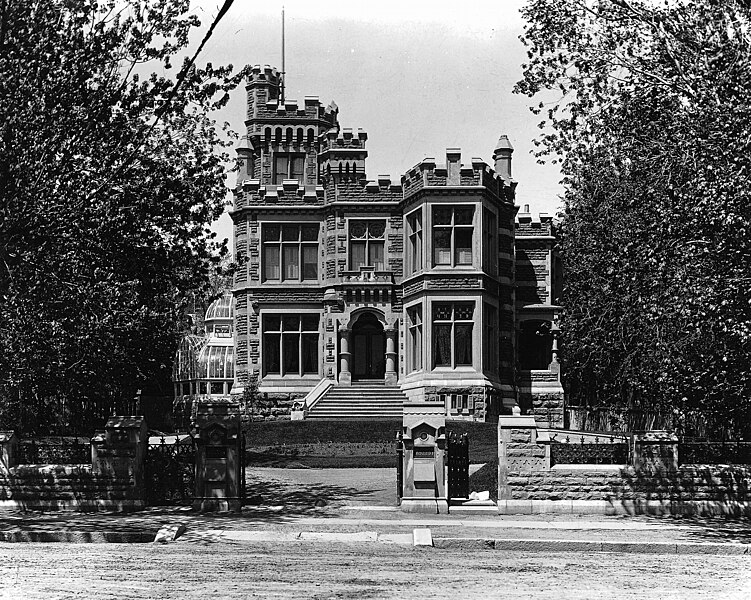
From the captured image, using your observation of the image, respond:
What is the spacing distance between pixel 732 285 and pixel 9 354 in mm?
15415

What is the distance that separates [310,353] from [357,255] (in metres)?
4.20

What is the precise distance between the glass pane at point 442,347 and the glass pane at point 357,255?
4425 mm

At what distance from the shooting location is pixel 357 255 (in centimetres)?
4159

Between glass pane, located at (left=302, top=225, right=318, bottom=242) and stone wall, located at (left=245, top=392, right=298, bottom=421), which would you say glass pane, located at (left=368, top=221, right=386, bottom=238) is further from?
stone wall, located at (left=245, top=392, right=298, bottom=421)

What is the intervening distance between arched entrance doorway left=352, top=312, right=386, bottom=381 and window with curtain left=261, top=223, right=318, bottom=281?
9.29ft

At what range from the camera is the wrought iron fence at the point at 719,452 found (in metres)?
18.2

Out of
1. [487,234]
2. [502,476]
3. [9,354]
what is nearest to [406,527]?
[502,476]

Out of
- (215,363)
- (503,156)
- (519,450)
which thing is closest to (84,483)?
(519,450)

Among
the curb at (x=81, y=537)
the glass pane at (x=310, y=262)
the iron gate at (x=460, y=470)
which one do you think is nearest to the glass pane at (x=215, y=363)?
the glass pane at (x=310, y=262)

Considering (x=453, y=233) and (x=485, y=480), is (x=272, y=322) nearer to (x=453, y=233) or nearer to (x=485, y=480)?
(x=453, y=233)

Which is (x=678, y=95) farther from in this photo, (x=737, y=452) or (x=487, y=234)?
(x=487, y=234)

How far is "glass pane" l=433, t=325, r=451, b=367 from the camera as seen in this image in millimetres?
38994

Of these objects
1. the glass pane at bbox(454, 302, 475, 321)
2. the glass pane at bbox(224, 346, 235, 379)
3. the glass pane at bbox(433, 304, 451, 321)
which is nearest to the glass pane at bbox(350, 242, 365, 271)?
the glass pane at bbox(433, 304, 451, 321)

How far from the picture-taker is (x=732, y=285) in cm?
1499
